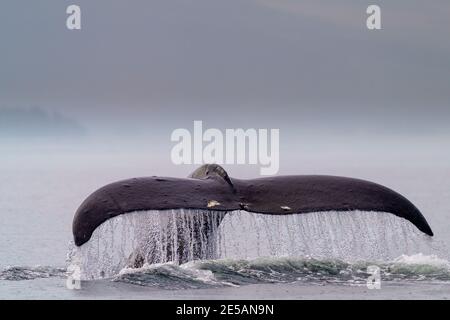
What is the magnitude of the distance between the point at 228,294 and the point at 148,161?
13.8 meters

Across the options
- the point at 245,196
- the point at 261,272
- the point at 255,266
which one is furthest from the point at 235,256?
the point at 245,196

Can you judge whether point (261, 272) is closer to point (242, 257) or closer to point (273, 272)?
point (273, 272)

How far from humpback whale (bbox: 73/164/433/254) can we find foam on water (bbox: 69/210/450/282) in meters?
0.08

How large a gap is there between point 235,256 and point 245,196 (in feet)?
4.79

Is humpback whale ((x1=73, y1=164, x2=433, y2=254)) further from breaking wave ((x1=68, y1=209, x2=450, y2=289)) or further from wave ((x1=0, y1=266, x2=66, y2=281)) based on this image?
Result: wave ((x1=0, y1=266, x2=66, y2=281))

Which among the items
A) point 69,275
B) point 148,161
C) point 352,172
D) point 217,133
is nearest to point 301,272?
point 69,275

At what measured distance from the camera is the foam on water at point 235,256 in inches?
380

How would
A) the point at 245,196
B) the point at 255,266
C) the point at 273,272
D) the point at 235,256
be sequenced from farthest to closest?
1. the point at 235,256
2. the point at 255,266
3. the point at 273,272
4. the point at 245,196

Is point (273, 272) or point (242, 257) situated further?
point (242, 257)

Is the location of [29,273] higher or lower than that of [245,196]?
lower

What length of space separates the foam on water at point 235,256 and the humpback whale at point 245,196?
3.3 inches

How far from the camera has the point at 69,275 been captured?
34.2 ft

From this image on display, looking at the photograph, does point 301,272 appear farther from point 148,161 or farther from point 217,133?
point 148,161

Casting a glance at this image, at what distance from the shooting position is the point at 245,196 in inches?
387
